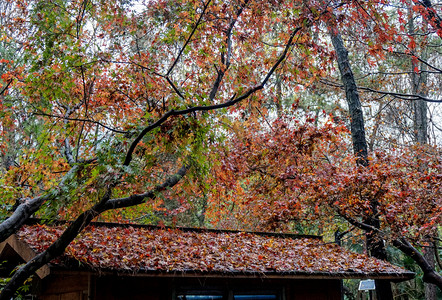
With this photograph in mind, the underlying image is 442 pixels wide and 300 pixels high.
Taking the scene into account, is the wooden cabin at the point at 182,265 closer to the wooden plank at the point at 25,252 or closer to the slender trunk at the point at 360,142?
the wooden plank at the point at 25,252

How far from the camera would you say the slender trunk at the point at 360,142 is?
39.7 feet

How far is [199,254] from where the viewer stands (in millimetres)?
7680

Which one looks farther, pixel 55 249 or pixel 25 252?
pixel 25 252

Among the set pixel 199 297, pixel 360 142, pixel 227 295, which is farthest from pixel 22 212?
pixel 360 142

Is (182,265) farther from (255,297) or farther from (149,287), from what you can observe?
(255,297)

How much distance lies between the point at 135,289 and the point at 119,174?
2.87 m

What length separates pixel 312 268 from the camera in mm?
8320

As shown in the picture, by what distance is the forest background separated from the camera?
6.65 meters

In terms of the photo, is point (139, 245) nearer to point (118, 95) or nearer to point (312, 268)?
point (312, 268)

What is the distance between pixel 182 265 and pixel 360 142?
9265 mm

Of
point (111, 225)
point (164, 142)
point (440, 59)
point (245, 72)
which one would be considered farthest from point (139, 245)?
point (440, 59)

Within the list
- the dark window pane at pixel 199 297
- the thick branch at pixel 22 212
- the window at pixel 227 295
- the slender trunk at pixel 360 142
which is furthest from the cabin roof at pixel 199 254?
the slender trunk at pixel 360 142

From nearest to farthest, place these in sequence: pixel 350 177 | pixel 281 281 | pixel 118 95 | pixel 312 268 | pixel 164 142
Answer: pixel 164 142 < pixel 312 268 < pixel 281 281 < pixel 118 95 < pixel 350 177

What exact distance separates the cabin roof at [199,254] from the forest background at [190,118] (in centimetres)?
57
